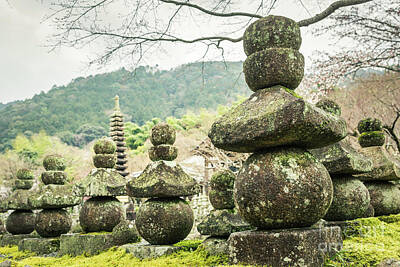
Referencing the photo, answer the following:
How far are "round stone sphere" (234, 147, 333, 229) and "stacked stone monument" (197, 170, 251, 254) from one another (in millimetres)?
1183

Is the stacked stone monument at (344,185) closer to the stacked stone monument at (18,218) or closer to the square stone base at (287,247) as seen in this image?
the square stone base at (287,247)

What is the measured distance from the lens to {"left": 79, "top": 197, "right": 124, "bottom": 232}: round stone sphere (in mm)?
6297

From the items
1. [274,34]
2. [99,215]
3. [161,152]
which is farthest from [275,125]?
[99,215]

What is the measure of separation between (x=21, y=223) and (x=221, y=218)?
6.56m

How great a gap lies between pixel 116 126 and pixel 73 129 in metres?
47.0

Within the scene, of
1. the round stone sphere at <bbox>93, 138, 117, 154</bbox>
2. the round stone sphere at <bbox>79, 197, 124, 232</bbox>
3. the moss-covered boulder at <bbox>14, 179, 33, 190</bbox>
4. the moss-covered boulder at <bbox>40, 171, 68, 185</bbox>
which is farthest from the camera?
the moss-covered boulder at <bbox>14, 179, 33, 190</bbox>

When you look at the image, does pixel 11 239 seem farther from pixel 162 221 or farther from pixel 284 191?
pixel 284 191

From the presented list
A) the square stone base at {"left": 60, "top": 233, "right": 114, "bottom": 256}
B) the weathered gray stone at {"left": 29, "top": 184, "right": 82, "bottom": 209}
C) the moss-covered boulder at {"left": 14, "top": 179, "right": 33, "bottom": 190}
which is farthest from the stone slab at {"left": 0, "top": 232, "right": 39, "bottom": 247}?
the square stone base at {"left": 60, "top": 233, "right": 114, "bottom": 256}

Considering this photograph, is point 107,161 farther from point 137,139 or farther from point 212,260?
point 137,139

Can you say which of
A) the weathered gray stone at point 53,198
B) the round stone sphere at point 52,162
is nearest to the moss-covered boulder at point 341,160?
the weathered gray stone at point 53,198

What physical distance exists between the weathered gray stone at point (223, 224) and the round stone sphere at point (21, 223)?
614 centimetres

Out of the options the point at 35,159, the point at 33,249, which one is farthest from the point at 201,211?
the point at 35,159

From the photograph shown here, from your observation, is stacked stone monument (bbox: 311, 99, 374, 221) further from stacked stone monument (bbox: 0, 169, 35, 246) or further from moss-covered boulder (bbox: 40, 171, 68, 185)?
stacked stone monument (bbox: 0, 169, 35, 246)

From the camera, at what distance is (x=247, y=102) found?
3471 mm
